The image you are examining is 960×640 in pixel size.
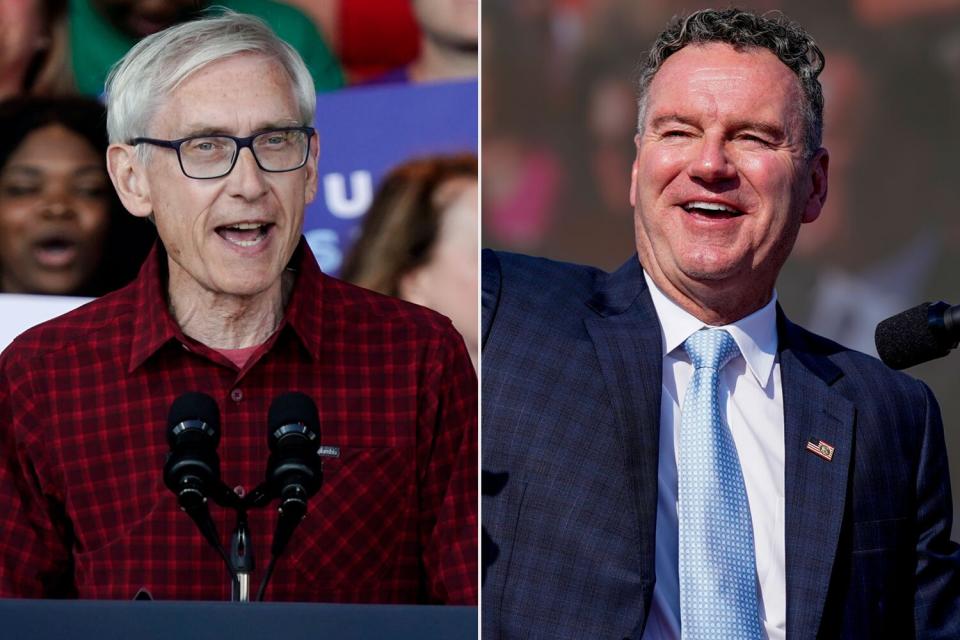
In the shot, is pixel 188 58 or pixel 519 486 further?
Answer: pixel 188 58

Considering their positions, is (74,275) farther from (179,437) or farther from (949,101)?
(949,101)

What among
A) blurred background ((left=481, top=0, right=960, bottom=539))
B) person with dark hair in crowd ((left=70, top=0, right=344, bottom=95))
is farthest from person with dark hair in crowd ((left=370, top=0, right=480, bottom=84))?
blurred background ((left=481, top=0, right=960, bottom=539))

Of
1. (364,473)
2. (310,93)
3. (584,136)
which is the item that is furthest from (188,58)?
(584,136)

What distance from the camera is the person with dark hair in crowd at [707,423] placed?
247 centimetres

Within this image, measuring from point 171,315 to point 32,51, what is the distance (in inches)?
23.4

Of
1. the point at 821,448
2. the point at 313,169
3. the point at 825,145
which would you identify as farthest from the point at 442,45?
the point at 825,145

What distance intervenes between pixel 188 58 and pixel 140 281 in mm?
460

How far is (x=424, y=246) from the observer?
113 inches

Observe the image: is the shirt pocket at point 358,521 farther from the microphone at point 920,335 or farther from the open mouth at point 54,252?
the microphone at point 920,335

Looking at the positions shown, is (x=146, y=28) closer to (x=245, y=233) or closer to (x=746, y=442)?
(x=245, y=233)

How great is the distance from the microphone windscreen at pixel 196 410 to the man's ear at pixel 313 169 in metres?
0.47

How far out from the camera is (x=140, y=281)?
2.86 metres

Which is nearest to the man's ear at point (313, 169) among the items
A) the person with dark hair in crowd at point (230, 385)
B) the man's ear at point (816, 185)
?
the person with dark hair in crowd at point (230, 385)

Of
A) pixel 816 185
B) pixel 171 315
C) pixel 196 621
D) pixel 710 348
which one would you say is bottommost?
pixel 196 621
